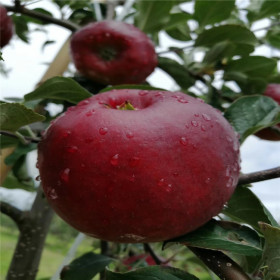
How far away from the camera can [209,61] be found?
2.99ft

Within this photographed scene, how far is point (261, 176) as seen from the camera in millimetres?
484

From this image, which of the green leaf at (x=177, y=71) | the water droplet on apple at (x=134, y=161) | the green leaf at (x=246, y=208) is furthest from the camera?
the green leaf at (x=177, y=71)

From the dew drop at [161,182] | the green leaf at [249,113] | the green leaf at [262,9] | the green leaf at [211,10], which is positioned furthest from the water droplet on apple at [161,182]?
the green leaf at [262,9]

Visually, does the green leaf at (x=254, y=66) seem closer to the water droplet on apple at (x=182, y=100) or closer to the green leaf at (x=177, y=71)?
the green leaf at (x=177, y=71)

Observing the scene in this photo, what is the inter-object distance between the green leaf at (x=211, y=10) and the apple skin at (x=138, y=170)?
0.53 metres

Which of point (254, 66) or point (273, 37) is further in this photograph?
point (273, 37)

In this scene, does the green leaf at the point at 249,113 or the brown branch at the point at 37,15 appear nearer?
the green leaf at the point at 249,113

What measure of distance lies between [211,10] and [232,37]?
0.10m

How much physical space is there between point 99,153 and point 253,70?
592 mm

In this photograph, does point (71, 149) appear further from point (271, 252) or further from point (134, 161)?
point (271, 252)

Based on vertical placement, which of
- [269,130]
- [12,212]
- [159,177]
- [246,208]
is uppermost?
[159,177]

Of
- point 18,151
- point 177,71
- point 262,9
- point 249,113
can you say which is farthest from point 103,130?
point 262,9

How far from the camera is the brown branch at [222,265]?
433 mm

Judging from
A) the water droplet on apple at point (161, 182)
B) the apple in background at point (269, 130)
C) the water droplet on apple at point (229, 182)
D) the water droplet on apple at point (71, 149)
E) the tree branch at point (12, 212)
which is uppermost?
the water droplet on apple at point (71, 149)
